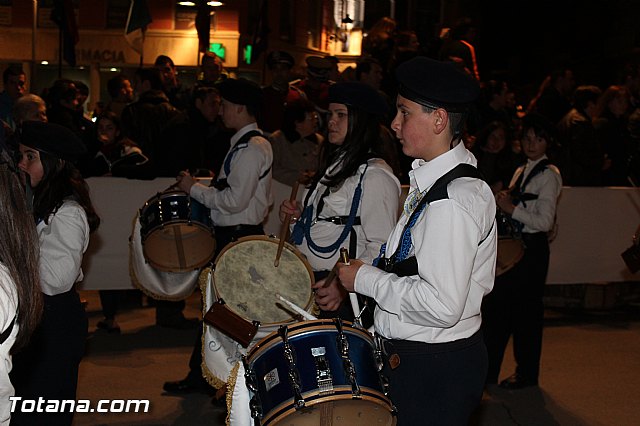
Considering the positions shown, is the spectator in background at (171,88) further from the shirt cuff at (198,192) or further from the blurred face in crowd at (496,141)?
the shirt cuff at (198,192)

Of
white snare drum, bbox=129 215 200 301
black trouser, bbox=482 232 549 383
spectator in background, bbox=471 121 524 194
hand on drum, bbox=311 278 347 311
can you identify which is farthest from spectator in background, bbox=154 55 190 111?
hand on drum, bbox=311 278 347 311

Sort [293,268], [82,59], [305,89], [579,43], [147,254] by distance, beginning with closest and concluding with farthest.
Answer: [293,268]
[147,254]
[305,89]
[579,43]
[82,59]

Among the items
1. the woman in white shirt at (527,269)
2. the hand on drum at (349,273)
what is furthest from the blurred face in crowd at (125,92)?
the hand on drum at (349,273)

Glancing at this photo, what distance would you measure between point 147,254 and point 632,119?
18.5ft

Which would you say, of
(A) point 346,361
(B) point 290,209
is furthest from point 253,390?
(B) point 290,209

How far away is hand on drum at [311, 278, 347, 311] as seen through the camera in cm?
421

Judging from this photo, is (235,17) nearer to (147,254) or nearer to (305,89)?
(305,89)

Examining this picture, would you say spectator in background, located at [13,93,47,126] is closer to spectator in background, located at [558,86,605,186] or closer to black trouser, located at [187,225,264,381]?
black trouser, located at [187,225,264,381]

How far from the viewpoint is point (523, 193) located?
7285 millimetres

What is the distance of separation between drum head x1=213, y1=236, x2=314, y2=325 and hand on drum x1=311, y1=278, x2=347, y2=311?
54 centimetres

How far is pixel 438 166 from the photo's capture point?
3457 mm

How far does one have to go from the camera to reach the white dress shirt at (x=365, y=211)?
5055 mm

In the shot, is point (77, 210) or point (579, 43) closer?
point (77, 210)

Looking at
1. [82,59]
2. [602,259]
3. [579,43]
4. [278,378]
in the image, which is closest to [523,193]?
[602,259]
